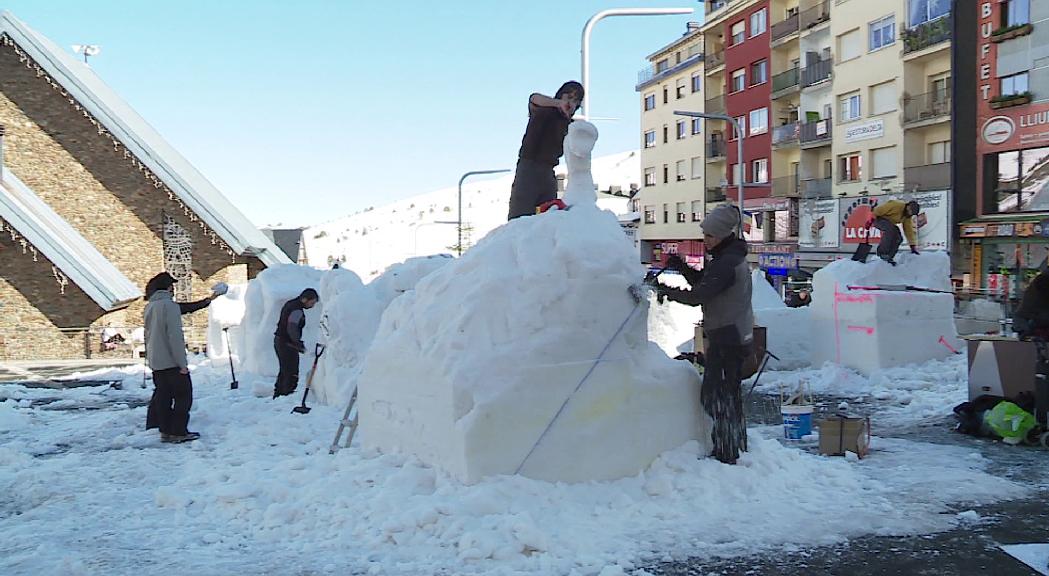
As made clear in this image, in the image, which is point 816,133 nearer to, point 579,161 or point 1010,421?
point 1010,421

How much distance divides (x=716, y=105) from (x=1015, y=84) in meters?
19.9

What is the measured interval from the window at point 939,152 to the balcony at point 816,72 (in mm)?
6409

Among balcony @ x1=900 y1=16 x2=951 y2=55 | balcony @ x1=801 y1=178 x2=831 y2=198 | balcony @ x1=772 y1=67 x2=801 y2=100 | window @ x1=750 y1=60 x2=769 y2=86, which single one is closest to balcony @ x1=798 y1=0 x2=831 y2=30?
balcony @ x1=772 y1=67 x2=801 y2=100

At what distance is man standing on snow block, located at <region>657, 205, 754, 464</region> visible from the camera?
622 cm

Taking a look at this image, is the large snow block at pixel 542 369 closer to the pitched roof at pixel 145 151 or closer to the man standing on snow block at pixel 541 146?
the man standing on snow block at pixel 541 146

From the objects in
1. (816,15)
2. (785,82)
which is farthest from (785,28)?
(785,82)

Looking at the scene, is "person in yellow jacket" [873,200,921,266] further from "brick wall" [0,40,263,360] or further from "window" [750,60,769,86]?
"window" [750,60,769,86]

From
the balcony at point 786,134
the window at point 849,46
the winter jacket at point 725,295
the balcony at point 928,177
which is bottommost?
the winter jacket at point 725,295

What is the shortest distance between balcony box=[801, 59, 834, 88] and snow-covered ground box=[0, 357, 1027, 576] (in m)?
31.0

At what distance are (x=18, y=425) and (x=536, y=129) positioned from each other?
710 cm

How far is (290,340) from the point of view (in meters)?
11.7

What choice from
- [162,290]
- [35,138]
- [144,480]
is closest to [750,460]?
[144,480]

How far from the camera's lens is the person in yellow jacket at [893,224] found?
505 inches

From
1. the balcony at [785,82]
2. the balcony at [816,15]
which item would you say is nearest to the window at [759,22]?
the balcony at [785,82]
